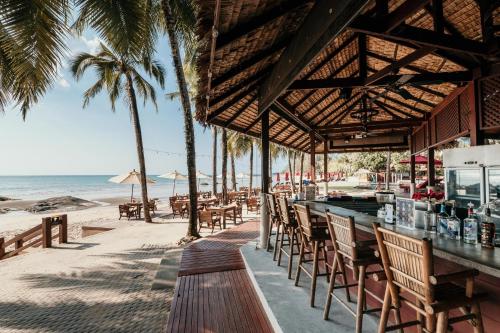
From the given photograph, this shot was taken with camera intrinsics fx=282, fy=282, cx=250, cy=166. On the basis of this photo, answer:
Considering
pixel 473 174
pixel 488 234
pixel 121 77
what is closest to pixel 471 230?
pixel 488 234

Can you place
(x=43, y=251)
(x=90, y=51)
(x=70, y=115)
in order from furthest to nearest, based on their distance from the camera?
(x=70, y=115)
(x=90, y=51)
(x=43, y=251)

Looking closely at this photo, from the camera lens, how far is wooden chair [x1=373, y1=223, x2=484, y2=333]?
1535 mm

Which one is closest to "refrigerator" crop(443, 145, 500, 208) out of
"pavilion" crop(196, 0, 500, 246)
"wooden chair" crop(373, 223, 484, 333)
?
"pavilion" crop(196, 0, 500, 246)

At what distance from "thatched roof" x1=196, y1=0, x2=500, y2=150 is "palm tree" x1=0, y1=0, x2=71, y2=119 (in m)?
1.76

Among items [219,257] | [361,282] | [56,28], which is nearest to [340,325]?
[361,282]

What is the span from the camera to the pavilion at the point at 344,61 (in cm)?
288

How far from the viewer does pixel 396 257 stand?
5.81ft

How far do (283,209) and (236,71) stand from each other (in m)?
2.27

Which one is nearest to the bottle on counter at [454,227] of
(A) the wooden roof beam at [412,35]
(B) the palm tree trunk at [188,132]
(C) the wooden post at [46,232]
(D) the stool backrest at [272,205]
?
(A) the wooden roof beam at [412,35]

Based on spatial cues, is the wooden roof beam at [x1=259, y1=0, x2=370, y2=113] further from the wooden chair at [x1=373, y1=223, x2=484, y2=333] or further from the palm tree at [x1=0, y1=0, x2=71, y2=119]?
the palm tree at [x1=0, y1=0, x2=71, y2=119]

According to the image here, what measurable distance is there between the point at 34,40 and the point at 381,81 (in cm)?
494

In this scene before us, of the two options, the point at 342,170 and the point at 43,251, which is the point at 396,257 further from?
the point at 342,170

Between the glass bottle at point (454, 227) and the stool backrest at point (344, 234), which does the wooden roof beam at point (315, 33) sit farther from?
the glass bottle at point (454, 227)

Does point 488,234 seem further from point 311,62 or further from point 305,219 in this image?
point 311,62
